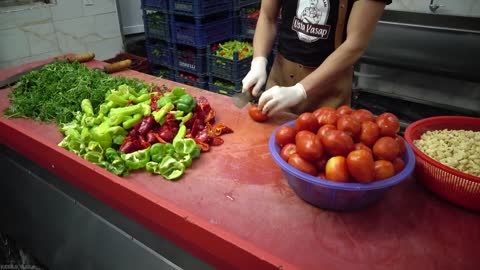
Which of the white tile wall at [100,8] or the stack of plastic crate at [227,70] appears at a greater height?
the white tile wall at [100,8]

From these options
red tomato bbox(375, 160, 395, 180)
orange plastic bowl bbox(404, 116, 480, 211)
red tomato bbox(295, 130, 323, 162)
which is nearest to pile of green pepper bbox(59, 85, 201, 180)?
red tomato bbox(295, 130, 323, 162)

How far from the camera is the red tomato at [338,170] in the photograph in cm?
116

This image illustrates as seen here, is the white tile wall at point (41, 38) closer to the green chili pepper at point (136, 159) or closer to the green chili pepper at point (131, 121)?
the green chili pepper at point (131, 121)

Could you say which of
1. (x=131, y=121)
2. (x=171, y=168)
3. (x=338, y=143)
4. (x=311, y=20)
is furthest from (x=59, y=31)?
(x=338, y=143)

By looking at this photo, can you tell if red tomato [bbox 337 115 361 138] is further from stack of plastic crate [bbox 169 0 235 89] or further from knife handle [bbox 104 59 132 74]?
stack of plastic crate [bbox 169 0 235 89]

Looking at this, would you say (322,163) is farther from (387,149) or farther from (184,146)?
(184,146)

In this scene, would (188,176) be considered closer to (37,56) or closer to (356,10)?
(356,10)

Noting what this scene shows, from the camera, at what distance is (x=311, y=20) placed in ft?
6.68

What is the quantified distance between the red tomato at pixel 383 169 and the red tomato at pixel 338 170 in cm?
10

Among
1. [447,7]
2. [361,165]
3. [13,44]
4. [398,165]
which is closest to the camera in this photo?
[361,165]

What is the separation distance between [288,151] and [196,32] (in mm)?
3449

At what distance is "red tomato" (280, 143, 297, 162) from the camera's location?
1296 mm

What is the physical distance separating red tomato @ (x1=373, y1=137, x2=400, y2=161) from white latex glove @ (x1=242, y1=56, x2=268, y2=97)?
942 millimetres

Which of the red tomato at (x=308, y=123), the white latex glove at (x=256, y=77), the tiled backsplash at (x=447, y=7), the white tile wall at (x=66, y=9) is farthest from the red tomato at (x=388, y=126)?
the white tile wall at (x=66, y=9)
